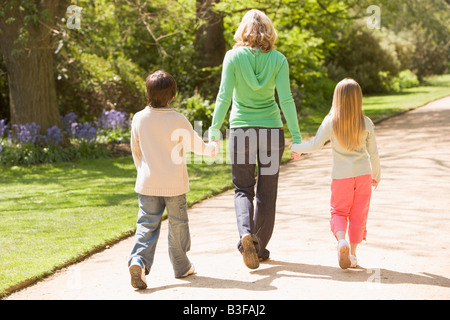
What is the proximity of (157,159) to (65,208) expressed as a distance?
12.5ft

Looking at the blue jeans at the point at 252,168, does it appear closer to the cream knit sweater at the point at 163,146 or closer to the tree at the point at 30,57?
the cream knit sweater at the point at 163,146

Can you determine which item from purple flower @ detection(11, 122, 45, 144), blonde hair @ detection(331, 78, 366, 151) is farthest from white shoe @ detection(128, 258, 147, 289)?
purple flower @ detection(11, 122, 45, 144)

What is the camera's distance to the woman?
15.3 feet

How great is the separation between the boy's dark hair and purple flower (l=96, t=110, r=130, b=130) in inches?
364

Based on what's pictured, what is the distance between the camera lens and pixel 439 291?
13.8 feet

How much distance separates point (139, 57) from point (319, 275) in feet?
47.1

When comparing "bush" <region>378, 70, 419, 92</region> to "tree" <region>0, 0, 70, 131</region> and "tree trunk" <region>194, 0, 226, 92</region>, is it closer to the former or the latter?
"tree trunk" <region>194, 0, 226, 92</region>

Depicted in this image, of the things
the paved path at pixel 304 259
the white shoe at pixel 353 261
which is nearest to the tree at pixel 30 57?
the paved path at pixel 304 259

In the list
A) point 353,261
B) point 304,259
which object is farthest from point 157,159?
point 353,261

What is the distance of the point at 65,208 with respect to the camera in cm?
798

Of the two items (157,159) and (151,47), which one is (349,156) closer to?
(157,159)

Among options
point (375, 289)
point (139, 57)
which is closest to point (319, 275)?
point (375, 289)

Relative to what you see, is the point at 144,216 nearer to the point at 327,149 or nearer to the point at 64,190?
the point at 64,190

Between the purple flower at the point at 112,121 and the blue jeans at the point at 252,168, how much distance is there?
9113 millimetres
